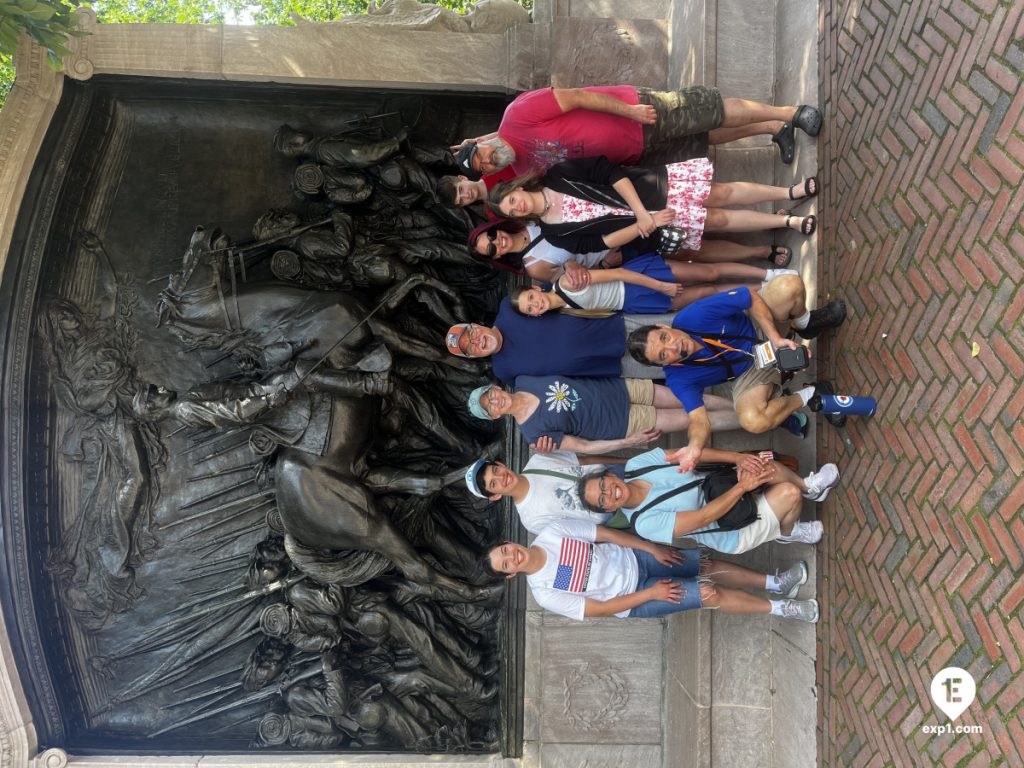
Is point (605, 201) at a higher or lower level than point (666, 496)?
higher

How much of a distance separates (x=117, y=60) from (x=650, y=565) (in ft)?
19.6

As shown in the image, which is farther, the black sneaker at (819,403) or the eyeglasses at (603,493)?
the black sneaker at (819,403)

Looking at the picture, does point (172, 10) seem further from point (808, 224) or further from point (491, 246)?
point (808, 224)

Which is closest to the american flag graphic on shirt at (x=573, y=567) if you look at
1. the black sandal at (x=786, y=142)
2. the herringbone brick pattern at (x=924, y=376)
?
the herringbone brick pattern at (x=924, y=376)

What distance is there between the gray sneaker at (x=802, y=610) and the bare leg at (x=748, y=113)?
12.0ft

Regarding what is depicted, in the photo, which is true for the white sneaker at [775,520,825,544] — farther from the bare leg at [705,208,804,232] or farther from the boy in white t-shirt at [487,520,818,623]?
the bare leg at [705,208,804,232]

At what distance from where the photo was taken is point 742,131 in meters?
5.41

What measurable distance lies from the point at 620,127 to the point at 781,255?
5.66 feet

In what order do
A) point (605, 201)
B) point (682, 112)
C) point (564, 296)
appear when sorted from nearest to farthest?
point (605, 201) < point (564, 296) < point (682, 112)

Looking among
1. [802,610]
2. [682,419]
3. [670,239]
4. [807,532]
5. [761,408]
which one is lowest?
[802,610]

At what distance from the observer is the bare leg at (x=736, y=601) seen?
16.1 ft

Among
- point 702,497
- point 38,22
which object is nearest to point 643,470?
point 702,497

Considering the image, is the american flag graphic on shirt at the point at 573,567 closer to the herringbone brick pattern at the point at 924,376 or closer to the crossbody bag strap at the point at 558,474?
the crossbody bag strap at the point at 558,474

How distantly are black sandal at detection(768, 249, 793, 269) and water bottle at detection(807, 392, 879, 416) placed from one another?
1477 mm
